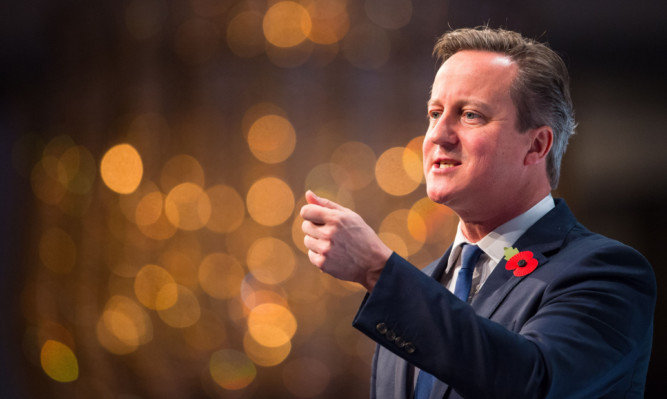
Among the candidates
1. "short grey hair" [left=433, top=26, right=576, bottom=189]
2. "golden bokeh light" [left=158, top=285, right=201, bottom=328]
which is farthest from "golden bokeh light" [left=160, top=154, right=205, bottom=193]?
"short grey hair" [left=433, top=26, right=576, bottom=189]

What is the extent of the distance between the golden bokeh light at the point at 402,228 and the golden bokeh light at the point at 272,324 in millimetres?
575

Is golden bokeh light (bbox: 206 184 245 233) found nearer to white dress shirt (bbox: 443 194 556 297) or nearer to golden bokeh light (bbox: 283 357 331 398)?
golden bokeh light (bbox: 283 357 331 398)

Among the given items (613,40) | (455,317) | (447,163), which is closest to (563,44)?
(613,40)

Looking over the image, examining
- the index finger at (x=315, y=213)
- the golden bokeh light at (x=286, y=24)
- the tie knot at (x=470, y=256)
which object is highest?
the golden bokeh light at (x=286, y=24)

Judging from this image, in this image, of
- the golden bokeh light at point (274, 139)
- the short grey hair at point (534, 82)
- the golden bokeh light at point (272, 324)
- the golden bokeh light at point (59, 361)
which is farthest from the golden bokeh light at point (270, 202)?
the short grey hair at point (534, 82)

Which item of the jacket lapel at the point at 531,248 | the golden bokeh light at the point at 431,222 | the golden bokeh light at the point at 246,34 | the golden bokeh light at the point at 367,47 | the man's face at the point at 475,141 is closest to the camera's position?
the jacket lapel at the point at 531,248

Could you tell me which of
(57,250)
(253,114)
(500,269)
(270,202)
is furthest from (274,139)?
(500,269)

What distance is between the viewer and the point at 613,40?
248cm

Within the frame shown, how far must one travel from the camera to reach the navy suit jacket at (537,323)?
2.88 ft

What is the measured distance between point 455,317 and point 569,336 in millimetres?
199

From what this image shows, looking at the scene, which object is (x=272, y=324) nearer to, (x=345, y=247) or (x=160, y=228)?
(x=160, y=228)

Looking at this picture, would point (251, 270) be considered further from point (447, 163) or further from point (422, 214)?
point (447, 163)

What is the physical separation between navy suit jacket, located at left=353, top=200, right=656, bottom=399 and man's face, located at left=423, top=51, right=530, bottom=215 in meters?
0.13

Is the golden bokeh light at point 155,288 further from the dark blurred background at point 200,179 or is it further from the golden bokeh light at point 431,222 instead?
the golden bokeh light at point 431,222
